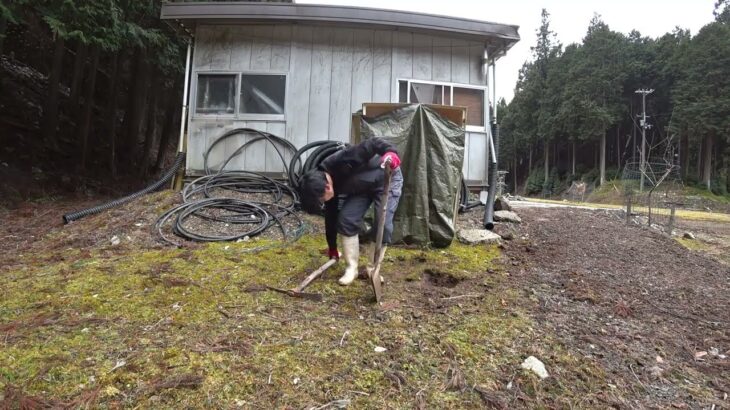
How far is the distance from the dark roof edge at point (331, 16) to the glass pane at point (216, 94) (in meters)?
0.92

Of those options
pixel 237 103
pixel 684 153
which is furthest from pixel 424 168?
pixel 684 153

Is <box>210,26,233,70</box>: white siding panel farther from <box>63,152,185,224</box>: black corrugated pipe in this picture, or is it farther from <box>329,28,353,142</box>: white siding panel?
<box>329,28,353,142</box>: white siding panel

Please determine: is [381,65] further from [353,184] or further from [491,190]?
[353,184]

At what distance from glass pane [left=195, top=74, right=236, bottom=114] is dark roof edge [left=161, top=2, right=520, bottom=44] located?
924 mm

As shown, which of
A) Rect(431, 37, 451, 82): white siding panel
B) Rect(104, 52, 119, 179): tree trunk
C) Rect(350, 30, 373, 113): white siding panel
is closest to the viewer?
Rect(350, 30, 373, 113): white siding panel

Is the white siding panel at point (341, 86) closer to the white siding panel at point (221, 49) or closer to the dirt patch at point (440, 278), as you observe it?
the white siding panel at point (221, 49)

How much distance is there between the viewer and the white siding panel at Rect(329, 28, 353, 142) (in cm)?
707

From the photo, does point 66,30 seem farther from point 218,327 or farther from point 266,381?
point 266,381

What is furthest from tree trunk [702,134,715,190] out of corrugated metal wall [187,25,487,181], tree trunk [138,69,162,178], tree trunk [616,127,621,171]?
tree trunk [138,69,162,178]

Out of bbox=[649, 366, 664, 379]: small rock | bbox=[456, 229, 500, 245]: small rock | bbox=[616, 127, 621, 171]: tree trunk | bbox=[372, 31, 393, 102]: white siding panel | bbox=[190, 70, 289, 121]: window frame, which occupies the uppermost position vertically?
bbox=[616, 127, 621, 171]: tree trunk

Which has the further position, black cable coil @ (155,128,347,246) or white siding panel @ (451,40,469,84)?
white siding panel @ (451,40,469,84)

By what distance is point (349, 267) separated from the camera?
329 centimetres

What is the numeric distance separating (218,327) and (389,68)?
5.74 metres

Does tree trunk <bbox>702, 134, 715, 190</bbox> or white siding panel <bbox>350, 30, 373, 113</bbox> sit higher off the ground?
tree trunk <bbox>702, 134, 715, 190</bbox>
